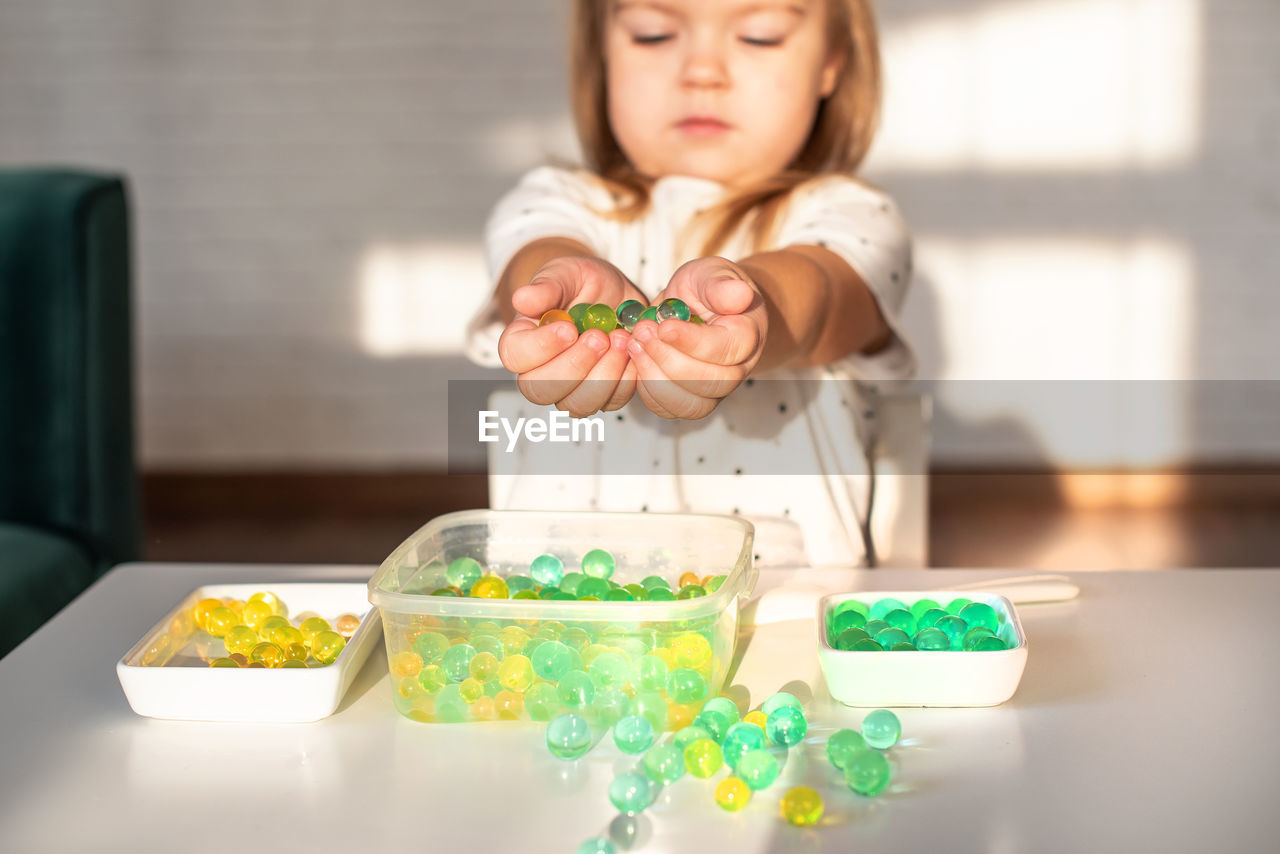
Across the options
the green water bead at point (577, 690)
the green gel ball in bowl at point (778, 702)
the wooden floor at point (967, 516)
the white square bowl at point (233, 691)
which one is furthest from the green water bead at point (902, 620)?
the wooden floor at point (967, 516)

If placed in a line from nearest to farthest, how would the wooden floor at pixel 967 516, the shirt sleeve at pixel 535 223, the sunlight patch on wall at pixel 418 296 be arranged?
the shirt sleeve at pixel 535 223, the wooden floor at pixel 967 516, the sunlight patch on wall at pixel 418 296

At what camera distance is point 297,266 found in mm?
3256

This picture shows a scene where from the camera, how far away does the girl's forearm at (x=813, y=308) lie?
103 centimetres

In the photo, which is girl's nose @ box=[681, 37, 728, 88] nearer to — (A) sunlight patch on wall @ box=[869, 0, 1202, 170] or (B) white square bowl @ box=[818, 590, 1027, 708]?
(B) white square bowl @ box=[818, 590, 1027, 708]

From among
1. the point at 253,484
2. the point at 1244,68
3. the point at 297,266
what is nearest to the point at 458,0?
the point at 297,266

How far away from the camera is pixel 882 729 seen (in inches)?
27.1

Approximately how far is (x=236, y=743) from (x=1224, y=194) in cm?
301

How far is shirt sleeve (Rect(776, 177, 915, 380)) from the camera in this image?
3.94 feet

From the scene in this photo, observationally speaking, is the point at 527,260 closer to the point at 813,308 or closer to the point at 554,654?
the point at 813,308

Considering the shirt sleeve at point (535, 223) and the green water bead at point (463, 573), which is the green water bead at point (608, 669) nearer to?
the green water bead at point (463, 573)

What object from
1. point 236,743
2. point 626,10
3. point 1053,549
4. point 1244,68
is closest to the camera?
point 236,743

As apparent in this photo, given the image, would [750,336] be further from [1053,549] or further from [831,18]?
[1053,549]

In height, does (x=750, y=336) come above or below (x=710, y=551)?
above
